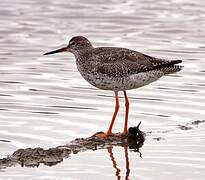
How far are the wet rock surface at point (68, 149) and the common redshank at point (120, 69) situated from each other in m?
0.21

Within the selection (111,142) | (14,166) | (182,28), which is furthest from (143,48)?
(14,166)

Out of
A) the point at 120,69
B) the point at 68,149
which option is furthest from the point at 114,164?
the point at 120,69

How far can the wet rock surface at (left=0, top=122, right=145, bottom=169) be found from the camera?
10.2 metres

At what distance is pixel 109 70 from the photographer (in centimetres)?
1156

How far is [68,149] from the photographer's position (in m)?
10.8

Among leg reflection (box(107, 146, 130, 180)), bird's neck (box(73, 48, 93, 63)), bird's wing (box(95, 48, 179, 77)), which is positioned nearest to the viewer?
leg reflection (box(107, 146, 130, 180))

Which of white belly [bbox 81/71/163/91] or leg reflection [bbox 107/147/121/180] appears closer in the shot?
leg reflection [bbox 107/147/121/180]

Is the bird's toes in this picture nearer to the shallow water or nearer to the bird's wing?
the shallow water

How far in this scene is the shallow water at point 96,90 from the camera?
10445 millimetres

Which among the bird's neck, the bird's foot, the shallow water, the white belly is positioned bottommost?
the shallow water

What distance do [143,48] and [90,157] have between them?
8.02 metres

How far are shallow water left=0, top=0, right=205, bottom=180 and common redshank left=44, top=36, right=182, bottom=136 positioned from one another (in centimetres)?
83

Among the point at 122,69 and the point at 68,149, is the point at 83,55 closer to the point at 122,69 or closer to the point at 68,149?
the point at 122,69

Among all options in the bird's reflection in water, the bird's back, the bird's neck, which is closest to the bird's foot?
the bird's reflection in water
